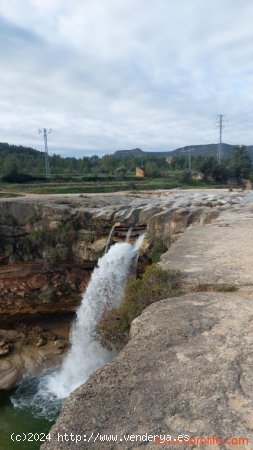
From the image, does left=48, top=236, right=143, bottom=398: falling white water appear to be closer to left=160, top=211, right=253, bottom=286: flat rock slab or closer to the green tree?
left=160, top=211, right=253, bottom=286: flat rock slab

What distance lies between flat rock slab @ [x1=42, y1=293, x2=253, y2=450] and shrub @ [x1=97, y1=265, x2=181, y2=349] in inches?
51.1

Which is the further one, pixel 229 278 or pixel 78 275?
pixel 78 275

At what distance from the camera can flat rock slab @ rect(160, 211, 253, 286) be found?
5.66m

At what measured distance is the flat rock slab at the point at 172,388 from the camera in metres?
2.41

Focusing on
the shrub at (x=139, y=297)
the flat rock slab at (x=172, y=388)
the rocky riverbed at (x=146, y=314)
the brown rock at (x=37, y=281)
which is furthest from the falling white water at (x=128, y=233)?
the flat rock slab at (x=172, y=388)

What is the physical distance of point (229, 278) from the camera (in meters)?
5.53

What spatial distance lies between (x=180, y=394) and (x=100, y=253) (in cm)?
1167

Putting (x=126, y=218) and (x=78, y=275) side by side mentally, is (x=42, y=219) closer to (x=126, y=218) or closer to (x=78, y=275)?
(x=78, y=275)

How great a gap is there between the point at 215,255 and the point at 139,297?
2178mm

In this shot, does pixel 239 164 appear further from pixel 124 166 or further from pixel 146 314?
pixel 146 314

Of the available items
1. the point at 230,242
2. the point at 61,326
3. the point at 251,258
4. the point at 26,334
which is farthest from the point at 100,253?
the point at 251,258

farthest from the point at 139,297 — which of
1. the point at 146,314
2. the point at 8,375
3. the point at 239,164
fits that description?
the point at 239,164

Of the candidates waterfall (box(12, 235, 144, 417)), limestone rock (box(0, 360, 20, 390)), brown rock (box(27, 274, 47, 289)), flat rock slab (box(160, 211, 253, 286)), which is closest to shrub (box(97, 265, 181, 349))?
flat rock slab (box(160, 211, 253, 286))

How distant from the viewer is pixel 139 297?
17.7ft
